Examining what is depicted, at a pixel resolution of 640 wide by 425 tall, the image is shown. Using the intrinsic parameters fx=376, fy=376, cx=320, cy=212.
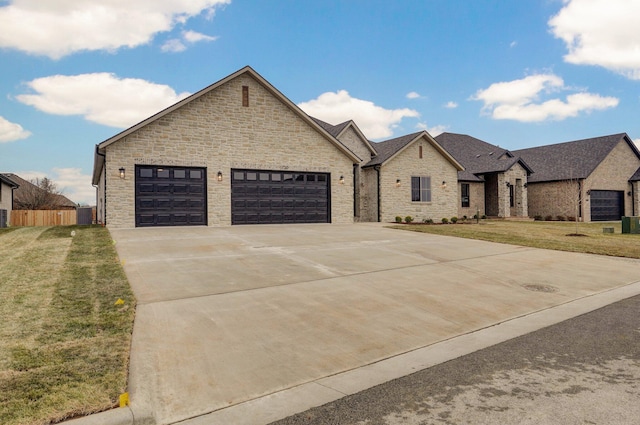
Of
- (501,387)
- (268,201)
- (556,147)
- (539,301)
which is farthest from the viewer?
(556,147)

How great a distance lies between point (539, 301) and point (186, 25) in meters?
17.0

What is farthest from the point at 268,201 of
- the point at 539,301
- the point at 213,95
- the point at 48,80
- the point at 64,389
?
the point at 48,80

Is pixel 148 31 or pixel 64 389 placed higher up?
pixel 148 31

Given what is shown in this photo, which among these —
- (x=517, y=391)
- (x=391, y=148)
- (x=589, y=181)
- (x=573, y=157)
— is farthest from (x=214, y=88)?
(x=573, y=157)

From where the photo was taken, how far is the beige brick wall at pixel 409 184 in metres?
24.9

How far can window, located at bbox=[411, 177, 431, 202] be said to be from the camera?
2602 cm

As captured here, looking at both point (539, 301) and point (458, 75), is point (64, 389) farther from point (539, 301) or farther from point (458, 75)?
point (458, 75)

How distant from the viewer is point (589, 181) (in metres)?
31.6

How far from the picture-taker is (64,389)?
11.0ft

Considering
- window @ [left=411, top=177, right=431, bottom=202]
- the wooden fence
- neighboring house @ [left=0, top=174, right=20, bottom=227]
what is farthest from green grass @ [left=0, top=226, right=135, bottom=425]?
the wooden fence

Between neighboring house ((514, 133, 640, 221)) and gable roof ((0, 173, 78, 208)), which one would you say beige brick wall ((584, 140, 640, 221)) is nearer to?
neighboring house ((514, 133, 640, 221))

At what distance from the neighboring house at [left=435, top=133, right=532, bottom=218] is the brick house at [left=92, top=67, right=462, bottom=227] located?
10.7 m

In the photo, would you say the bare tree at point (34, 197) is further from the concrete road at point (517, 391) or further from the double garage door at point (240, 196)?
the concrete road at point (517, 391)

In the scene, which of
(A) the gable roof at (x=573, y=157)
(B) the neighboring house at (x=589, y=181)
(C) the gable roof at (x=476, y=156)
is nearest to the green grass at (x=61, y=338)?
(C) the gable roof at (x=476, y=156)
